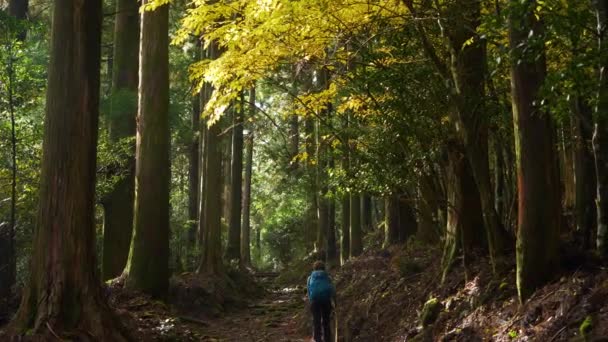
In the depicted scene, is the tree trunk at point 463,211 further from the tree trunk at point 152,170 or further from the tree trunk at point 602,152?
the tree trunk at point 152,170

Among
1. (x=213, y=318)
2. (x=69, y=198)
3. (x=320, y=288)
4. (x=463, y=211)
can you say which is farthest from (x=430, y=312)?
(x=213, y=318)

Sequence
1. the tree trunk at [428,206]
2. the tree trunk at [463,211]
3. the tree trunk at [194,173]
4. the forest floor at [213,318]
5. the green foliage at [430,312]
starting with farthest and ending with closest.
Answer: the tree trunk at [194,173] → the tree trunk at [428,206] → the forest floor at [213,318] → the tree trunk at [463,211] → the green foliage at [430,312]

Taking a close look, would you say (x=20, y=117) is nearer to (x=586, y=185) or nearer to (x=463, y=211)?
(x=463, y=211)

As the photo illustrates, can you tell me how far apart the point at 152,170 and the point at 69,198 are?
3.94 m

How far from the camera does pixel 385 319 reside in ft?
31.2

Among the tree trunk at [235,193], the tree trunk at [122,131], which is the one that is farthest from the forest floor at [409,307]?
Answer: the tree trunk at [235,193]

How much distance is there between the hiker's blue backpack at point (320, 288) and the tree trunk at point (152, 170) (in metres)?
3.30

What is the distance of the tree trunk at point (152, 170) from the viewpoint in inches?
422

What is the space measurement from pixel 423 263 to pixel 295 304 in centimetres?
691

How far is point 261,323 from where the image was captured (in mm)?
13680

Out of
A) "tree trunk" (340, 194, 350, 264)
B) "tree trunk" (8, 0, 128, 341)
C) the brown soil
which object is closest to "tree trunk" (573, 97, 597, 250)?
the brown soil

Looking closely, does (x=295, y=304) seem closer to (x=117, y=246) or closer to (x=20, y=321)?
(x=117, y=246)

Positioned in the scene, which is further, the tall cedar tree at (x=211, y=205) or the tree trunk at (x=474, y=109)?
the tall cedar tree at (x=211, y=205)

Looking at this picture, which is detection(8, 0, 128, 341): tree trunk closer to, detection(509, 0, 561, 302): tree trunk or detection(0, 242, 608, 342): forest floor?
detection(0, 242, 608, 342): forest floor
